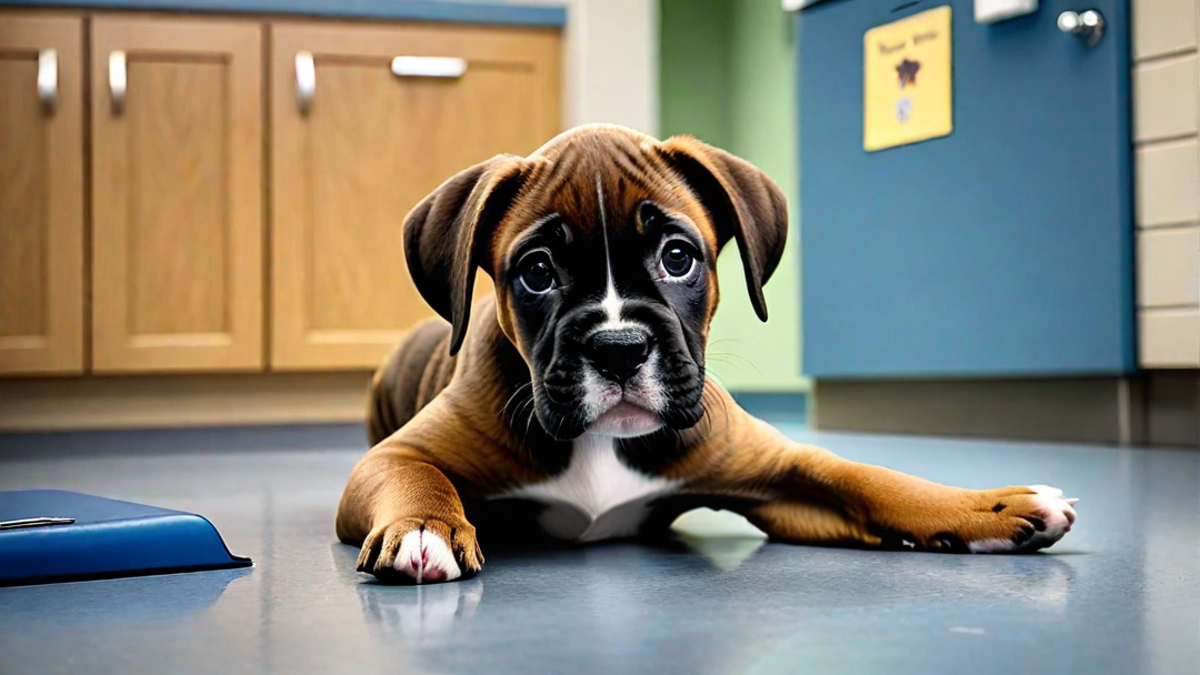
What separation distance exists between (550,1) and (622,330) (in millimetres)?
3289

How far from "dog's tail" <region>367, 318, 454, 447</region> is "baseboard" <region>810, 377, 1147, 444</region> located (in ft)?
5.89

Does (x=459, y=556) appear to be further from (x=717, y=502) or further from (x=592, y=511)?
(x=717, y=502)

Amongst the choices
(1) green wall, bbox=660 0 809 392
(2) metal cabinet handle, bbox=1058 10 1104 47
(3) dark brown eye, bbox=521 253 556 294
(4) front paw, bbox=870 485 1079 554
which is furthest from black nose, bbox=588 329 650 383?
(1) green wall, bbox=660 0 809 392

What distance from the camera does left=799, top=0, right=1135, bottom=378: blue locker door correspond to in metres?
3.26

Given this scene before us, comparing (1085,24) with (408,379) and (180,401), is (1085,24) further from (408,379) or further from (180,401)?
(180,401)

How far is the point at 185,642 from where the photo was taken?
105 cm

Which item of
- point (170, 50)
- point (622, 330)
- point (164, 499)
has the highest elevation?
point (170, 50)

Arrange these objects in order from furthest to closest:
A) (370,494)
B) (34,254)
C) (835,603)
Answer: (34,254)
(370,494)
(835,603)

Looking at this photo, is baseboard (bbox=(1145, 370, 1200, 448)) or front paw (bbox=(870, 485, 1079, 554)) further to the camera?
baseboard (bbox=(1145, 370, 1200, 448))

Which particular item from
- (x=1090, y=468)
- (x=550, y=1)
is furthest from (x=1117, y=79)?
(x=550, y=1)

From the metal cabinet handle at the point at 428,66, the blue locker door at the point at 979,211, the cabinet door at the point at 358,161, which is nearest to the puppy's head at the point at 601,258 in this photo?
the blue locker door at the point at 979,211

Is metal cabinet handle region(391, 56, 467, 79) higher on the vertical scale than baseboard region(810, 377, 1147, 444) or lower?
higher

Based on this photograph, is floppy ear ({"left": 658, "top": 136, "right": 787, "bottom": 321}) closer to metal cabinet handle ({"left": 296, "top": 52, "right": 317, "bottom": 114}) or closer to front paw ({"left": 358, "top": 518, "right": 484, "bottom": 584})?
front paw ({"left": 358, "top": 518, "right": 484, "bottom": 584})

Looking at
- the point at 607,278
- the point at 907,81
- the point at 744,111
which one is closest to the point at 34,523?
the point at 607,278
